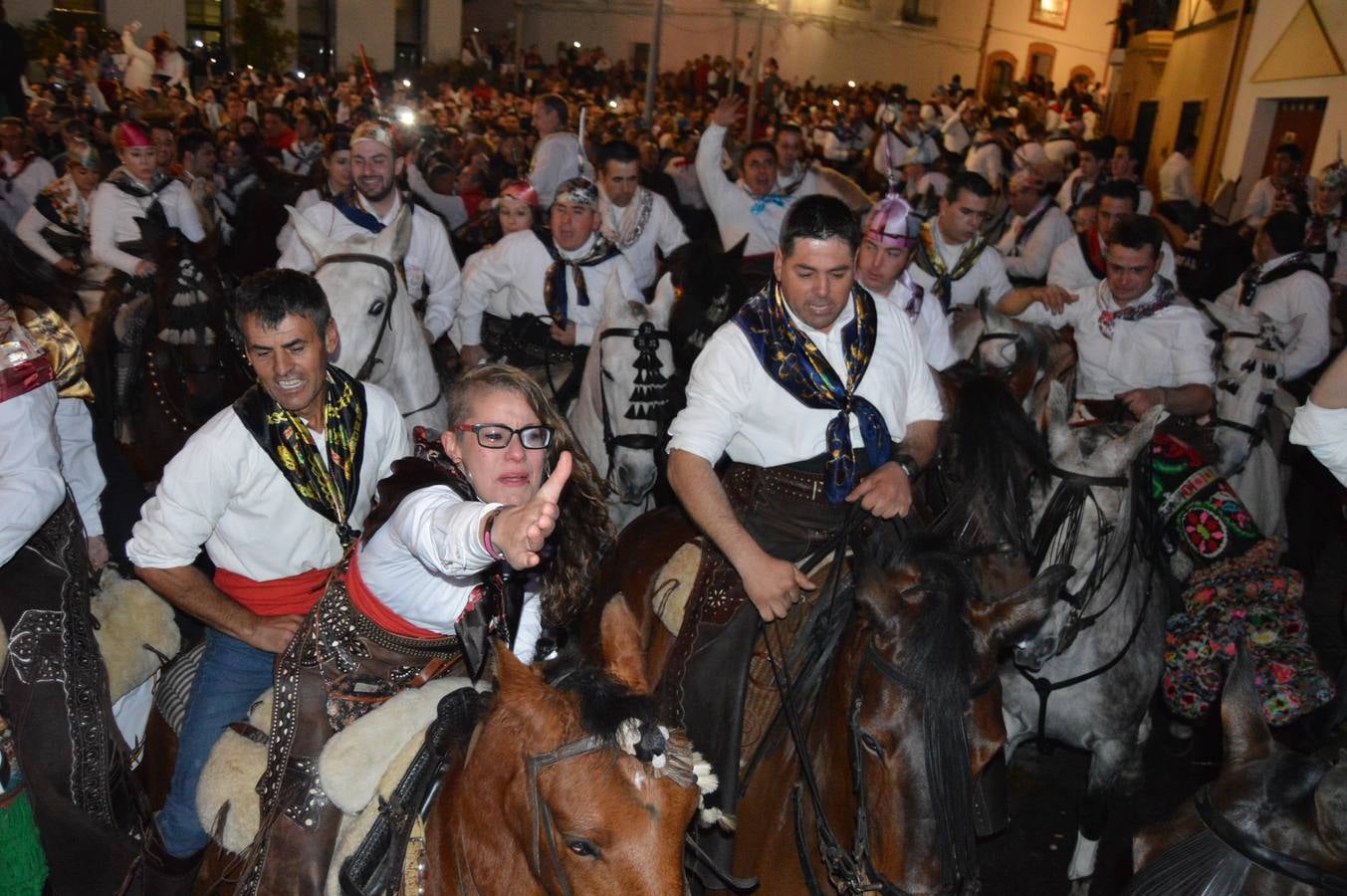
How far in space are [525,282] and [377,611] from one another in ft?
14.6

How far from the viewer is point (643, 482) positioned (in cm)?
550

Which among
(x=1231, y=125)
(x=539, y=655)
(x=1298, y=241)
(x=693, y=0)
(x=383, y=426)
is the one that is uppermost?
(x=693, y=0)

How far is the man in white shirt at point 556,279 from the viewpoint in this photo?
21.9 ft

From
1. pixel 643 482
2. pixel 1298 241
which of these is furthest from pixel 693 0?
pixel 643 482

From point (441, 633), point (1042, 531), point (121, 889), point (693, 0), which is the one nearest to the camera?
point (441, 633)

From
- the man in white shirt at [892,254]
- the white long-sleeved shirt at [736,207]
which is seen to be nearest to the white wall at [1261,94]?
the white long-sleeved shirt at [736,207]

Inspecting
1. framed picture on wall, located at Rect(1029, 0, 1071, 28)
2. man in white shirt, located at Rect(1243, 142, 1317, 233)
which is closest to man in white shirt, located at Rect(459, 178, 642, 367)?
man in white shirt, located at Rect(1243, 142, 1317, 233)

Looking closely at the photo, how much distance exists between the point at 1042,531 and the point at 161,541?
3386 mm

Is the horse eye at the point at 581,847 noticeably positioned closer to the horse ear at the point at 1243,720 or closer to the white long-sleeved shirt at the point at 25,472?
the horse ear at the point at 1243,720

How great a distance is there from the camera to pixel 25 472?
9.91 feet

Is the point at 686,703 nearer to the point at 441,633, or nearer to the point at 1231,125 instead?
the point at 441,633

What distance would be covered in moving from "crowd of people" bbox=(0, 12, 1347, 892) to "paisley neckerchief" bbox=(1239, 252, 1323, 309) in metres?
0.04

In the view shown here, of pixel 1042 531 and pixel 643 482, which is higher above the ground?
pixel 1042 531

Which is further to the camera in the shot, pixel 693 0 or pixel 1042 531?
pixel 693 0
